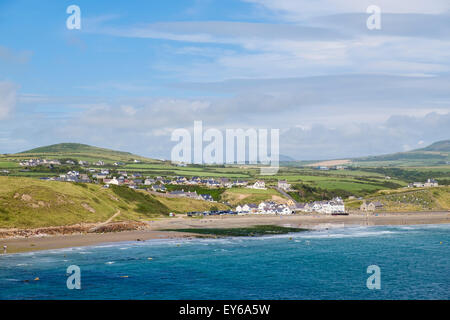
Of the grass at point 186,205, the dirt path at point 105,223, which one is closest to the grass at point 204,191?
the grass at point 186,205

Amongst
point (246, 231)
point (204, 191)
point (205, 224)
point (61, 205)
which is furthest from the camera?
point (204, 191)

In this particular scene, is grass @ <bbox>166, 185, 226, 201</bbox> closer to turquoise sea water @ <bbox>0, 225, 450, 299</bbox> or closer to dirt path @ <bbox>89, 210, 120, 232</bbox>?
dirt path @ <bbox>89, 210, 120, 232</bbox>

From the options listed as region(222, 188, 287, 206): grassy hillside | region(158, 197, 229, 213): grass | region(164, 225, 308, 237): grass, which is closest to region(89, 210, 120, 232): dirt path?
region(164, 225, 308, 237): grass

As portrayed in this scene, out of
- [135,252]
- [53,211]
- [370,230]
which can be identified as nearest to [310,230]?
[370,230]

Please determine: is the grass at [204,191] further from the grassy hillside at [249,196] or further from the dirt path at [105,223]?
the dirt path at [105,223]

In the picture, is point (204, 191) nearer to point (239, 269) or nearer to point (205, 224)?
point (205, 224)

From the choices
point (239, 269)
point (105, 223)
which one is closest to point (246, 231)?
point (105, 223)
